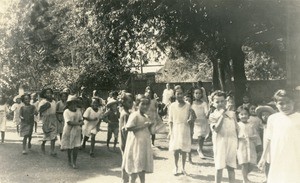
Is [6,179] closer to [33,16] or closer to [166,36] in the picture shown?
[166,36]

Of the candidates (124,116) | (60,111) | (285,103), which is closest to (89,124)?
(60,111)

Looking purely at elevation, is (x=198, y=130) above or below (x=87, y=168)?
above

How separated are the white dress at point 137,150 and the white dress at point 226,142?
1219 millimetres

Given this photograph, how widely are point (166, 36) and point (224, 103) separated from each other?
1107 cm

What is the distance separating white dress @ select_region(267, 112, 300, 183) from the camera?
5.41m

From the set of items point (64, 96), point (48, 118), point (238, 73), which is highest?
point (238, 73)

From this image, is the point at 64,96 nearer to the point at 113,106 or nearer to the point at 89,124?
the point at 89,124

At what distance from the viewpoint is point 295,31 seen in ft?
45.2

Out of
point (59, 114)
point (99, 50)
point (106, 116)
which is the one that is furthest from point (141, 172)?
point (99, 50)

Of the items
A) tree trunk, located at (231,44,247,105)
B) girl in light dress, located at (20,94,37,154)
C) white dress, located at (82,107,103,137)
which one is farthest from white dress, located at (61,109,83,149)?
tree trunk, located at (231,44,247,105)

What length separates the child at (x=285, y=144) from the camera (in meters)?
5.41

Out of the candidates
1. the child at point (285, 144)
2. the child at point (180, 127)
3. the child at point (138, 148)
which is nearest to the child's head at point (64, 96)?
the child at point (180, 127)

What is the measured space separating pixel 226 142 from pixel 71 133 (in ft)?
13.2

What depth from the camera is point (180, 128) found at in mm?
9320
